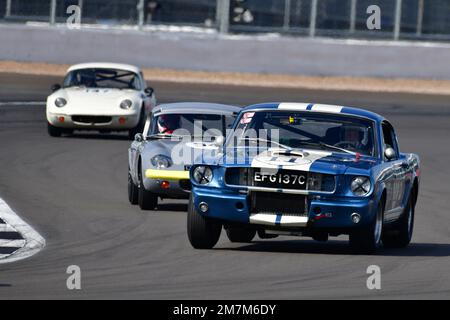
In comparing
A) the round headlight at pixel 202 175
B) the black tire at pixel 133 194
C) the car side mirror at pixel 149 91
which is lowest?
the black tire at pixel 133 194

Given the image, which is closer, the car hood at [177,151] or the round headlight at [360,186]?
the round headlight at [360,186]

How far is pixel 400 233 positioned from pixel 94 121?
10677mm

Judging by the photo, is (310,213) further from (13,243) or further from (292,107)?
(13,243)

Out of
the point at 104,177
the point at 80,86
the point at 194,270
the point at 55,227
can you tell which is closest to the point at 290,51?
the point at 80,86

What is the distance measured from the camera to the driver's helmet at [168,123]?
15.9 metres

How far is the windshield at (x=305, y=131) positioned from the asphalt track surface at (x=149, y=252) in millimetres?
924

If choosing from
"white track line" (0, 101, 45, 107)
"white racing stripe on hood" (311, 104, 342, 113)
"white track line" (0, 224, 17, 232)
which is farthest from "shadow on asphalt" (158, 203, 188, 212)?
"white track line" (0, 101, 45, 107)

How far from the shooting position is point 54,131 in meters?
23.1

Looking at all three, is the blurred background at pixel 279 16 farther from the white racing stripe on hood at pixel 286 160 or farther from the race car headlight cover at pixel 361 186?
the race car headlight cover at pixel 361 186

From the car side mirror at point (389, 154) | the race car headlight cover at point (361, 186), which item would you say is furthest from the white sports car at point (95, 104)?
the race car headlight cover at point (361, 186)

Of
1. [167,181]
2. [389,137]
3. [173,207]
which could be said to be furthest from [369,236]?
[173,207]

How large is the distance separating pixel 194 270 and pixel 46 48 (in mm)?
27591

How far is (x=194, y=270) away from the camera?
1023cm

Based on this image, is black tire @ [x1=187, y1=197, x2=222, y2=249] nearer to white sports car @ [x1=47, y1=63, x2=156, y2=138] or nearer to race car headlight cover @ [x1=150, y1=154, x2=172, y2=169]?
race car headlight cover @ [x1=150, y1=154, x2=172, y2=169]
